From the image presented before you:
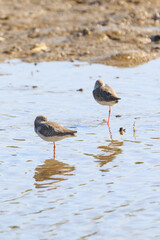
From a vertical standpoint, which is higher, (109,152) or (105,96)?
(105,96)

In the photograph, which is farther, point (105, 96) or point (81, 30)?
point (81, 30)

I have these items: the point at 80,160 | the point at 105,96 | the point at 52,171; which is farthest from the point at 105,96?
the point at 52,171

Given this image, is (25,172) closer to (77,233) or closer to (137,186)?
(137,186)

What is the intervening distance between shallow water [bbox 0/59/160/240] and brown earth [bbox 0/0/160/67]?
1.90m

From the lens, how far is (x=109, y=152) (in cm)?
1151

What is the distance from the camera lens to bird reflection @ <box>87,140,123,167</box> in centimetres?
1094

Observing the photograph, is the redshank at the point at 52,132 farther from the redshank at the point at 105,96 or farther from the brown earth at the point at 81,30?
the brown earth at the point at 81,30

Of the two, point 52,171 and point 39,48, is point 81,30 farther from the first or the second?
point 52,171

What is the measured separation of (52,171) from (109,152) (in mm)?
1546

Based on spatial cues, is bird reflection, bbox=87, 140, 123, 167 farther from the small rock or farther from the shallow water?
the small rock

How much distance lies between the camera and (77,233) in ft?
25.0

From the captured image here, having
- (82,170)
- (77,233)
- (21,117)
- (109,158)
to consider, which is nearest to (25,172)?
(82,170)

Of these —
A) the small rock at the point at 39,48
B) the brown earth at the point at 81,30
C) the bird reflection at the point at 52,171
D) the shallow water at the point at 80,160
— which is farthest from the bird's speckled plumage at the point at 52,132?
the small rock at the point at 39,48

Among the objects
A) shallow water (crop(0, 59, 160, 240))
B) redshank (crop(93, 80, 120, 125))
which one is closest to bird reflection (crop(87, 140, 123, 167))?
shallow water (crop(0, 59, 160, 240))
